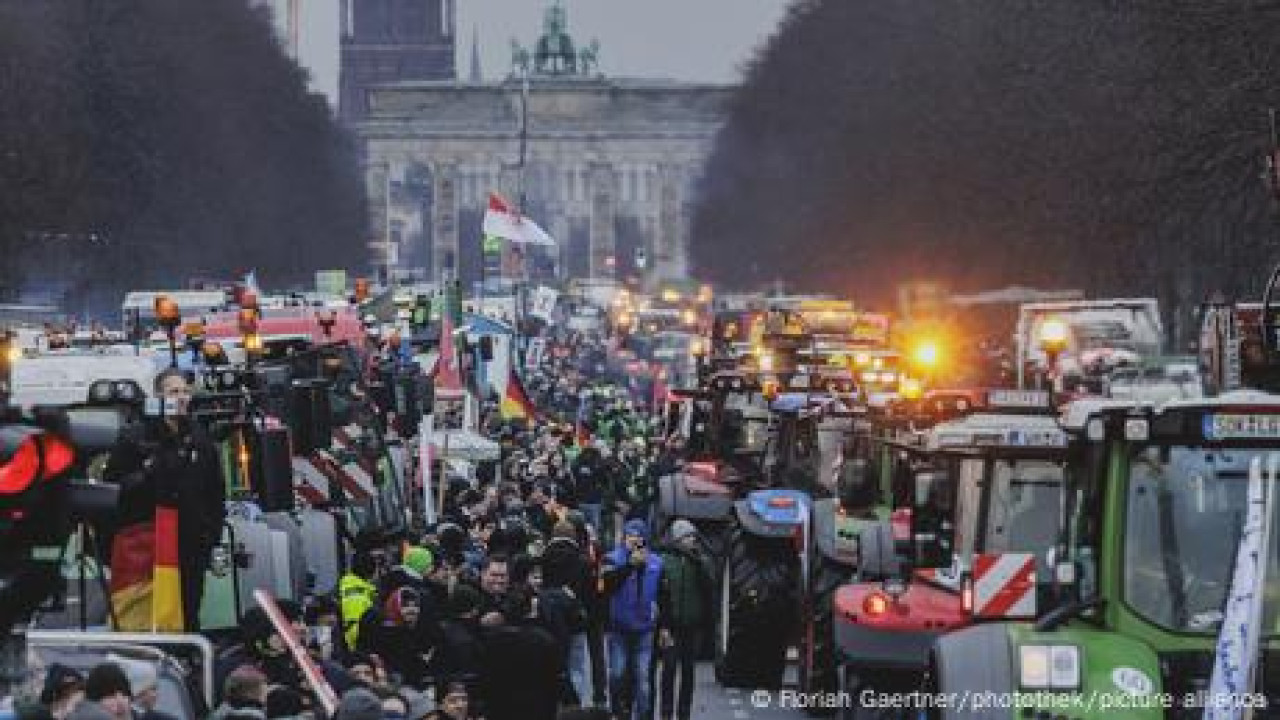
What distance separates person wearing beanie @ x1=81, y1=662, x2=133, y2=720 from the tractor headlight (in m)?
3.07

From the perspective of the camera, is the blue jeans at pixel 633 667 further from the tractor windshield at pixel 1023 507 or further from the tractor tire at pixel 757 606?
the tractor windshield at pixel 1023 507

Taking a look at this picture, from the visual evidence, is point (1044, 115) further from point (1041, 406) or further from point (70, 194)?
point (1041, 406)

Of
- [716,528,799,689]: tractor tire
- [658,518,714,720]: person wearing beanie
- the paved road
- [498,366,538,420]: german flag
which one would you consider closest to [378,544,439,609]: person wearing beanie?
[658,518,714,720]: person wearing beanie

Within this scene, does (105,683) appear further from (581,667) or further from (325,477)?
(325,477)

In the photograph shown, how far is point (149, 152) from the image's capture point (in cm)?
8975

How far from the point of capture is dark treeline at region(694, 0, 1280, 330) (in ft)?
144

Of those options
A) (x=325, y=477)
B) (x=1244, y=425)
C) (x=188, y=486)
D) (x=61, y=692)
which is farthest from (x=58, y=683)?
(x=325, y=477)

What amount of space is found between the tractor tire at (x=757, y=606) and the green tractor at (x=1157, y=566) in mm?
11126

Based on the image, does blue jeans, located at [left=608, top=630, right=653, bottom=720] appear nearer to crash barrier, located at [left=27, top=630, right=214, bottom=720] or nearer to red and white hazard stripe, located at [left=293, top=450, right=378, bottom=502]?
red and white hazard stripe, located at [left=293, top=450, right=378, bottom=502]

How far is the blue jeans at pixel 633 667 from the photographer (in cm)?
2197

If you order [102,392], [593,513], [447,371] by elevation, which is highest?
[102,392]

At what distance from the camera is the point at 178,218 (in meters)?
93.1

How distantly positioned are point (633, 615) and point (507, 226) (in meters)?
26.5

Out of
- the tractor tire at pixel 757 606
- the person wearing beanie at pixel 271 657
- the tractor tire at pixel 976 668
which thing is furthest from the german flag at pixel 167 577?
the tractor tire at pixel 757 606
